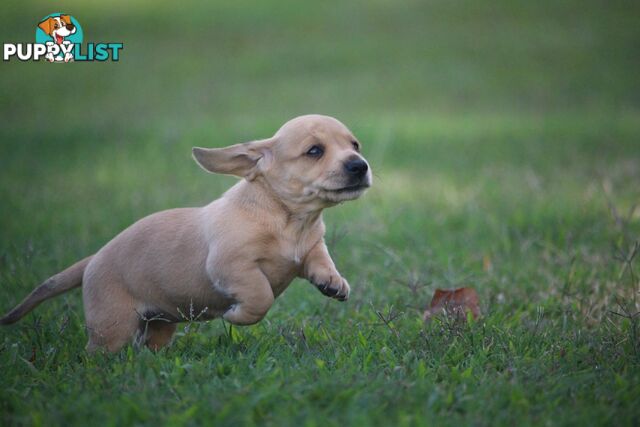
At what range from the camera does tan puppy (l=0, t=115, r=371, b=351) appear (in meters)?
4.08

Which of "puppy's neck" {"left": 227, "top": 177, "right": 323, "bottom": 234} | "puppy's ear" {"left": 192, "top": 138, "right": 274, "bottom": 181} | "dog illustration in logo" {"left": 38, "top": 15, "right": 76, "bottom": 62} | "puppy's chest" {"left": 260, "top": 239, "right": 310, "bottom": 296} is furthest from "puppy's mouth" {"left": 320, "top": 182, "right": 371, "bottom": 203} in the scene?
"dog illustration in logo" {"left": 38, "top": 15, "right": 76, "bottom": 62}

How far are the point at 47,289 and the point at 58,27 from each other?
503 cm

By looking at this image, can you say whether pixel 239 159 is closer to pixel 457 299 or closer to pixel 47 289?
pixel 47 289

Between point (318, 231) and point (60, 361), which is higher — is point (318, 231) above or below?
above

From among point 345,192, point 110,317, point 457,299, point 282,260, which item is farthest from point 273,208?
point 457,299

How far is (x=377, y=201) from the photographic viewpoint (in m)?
8.18

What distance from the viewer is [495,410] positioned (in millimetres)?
3209

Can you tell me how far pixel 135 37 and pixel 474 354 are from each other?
18614mm

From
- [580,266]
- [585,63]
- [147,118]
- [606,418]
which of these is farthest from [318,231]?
[585,63]

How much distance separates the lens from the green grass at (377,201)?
3.39 meters

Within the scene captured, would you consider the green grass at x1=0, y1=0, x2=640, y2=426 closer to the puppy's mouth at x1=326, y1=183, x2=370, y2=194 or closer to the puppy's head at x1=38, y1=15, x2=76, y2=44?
the puppy's mouth at x1=326, y1=183, x2=370, y2=194

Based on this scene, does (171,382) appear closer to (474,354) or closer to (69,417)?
(69,417)

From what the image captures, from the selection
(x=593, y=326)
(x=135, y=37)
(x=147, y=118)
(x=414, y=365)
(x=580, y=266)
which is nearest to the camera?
(x=414, y=365)

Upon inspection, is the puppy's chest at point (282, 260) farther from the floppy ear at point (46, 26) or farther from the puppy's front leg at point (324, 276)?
the floppy ear at point (46, 26)
